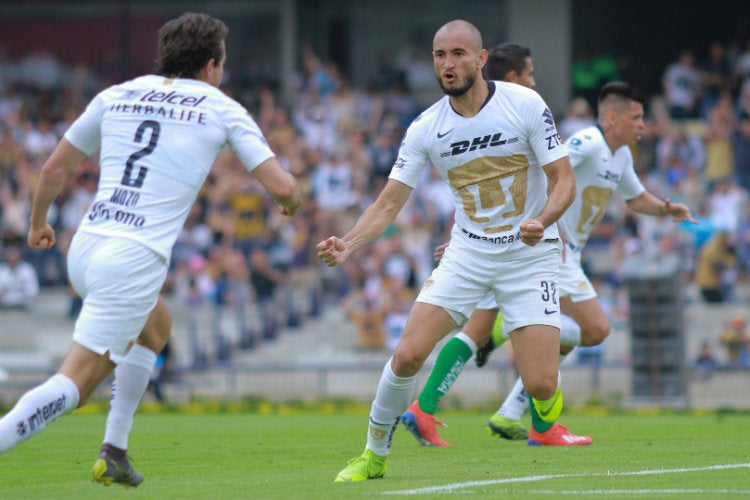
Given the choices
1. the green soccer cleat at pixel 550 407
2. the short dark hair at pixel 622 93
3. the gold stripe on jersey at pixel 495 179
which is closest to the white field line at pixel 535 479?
the green soccer cleat at pixel 550 407

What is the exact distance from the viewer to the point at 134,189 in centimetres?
637

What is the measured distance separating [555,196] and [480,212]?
0.59 metres

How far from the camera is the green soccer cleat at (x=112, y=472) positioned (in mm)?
6445

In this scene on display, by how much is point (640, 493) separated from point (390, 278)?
1450 centimetres

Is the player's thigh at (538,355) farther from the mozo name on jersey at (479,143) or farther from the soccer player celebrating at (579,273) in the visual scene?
the soccer player celebrating at (579,273)

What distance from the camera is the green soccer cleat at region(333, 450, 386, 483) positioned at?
7.43 m

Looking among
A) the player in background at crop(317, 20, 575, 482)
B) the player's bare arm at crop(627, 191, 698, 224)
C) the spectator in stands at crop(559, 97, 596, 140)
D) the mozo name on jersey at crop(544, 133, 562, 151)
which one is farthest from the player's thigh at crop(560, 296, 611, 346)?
the spectator in stands at crop(559, 97, 596, 140)

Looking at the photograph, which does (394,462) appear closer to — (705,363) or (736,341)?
(705,363)

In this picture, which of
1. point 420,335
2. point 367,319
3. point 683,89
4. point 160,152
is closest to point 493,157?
point 420,335

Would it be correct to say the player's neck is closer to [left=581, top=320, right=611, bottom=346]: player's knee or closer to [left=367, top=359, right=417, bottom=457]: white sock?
[left=367, top=359, right=417, bottom=457]: white sock

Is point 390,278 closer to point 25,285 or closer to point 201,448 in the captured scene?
point 25,285

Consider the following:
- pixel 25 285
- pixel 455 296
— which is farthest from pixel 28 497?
pixel 25 285

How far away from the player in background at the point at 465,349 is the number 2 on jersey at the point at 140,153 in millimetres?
3858

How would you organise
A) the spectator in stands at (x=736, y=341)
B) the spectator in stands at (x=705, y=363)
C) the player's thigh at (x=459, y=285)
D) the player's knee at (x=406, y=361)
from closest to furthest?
1. the player's knee at (x=406, y=361)
2. the player's thigh at (x=459, y=285)
3. the spectator in stands at (x=705, y=363)
4. the spectator in stands at (x=736, y=341)
